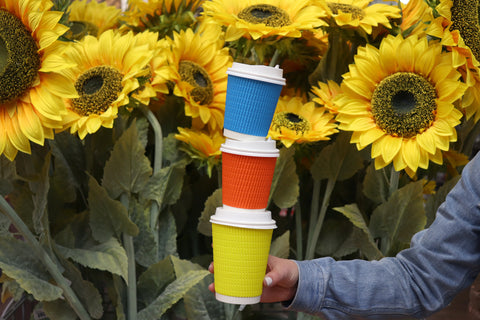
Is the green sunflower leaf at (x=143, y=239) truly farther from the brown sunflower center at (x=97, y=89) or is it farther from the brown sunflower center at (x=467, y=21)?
the brown sunflower center at (x=467, y=21)

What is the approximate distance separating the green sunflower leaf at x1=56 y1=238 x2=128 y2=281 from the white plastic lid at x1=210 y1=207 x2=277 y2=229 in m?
0.13

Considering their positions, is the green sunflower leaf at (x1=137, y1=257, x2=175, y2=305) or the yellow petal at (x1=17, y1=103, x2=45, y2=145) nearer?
the yellow petal at (x1=17, y1=103, x2=45, y2=145)

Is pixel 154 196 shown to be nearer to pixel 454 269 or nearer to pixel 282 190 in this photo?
pixel 282 190

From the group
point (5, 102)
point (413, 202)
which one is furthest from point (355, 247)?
point (5, 102)

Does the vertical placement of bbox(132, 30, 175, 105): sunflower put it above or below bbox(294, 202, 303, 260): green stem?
above

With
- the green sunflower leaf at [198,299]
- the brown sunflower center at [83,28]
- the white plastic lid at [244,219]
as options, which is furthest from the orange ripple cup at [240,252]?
the brown sunflower center at [83,28]

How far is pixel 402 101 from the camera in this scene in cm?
45

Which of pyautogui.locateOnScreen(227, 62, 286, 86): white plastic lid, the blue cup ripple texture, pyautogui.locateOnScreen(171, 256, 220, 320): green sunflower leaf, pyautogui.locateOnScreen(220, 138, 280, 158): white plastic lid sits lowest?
pyautogui.locateOnScreen(171, 256, 220, 320): green sunflower leaf

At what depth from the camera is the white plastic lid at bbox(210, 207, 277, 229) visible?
32 cm

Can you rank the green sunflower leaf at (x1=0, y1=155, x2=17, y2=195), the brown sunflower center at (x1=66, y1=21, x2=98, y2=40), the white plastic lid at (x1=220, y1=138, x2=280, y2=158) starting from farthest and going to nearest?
the brown sunflower center at (x1=66, y1=21, x2=98, y2=40), the green sunflower leaf at (x1=0, y1=155, x2=17, y2=195), the white plastic lid at (x1=220, y1=138, x2=280, y2=158)

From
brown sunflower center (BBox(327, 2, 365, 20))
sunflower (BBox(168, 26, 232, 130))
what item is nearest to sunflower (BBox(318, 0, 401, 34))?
brown sunflower center (BBox(327, 2, 365, 20))

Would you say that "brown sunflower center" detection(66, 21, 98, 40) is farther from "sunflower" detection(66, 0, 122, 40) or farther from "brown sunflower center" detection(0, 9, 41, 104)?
"brown sunflower center" detection(0, 9, 41, 104)

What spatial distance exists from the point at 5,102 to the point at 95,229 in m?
0.13

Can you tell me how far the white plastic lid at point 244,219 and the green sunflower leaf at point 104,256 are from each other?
128 millimetres
